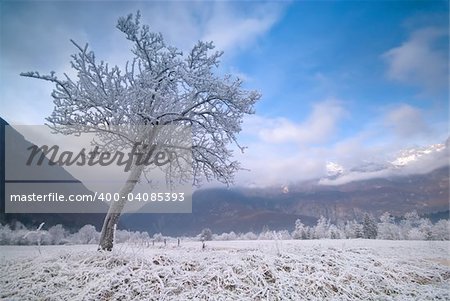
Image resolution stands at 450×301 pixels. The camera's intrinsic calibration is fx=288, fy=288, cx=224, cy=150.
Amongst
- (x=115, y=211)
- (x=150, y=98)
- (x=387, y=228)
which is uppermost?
(x=150, y=98)

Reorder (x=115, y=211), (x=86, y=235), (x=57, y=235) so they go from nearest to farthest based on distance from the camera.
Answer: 1. (x=115, y=211)
2. (x=86, y=235)
3. (x=57, y=235)

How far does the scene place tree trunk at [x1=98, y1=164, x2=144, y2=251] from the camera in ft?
28.8

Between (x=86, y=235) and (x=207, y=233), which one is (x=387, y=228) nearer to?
(x=207, y=233)

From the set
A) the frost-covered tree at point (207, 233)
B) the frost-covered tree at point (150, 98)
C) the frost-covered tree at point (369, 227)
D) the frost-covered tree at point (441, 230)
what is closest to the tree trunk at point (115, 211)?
the frost-covered tree at point (150, 98)

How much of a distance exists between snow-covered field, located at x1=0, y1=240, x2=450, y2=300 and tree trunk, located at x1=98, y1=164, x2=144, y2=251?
1623mm

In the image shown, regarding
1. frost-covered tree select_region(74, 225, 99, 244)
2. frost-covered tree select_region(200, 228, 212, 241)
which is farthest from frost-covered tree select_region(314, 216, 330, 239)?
frost-covered tree select_region(74, 225, 99, 244)

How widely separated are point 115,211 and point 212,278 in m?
4.52

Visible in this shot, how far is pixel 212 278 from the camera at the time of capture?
19.4 feet

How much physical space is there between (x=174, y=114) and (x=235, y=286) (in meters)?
5.84

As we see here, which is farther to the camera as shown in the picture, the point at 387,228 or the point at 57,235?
the point at 387,228

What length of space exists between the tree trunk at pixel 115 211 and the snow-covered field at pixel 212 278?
1.62 metres

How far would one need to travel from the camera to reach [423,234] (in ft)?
71.9

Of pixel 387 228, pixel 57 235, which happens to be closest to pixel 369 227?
pixel 387 228

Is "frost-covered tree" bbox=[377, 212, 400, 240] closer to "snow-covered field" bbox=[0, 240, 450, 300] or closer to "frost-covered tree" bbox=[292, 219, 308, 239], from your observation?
"frost-covered tree" bbox=[292, 219, 308, 239]
